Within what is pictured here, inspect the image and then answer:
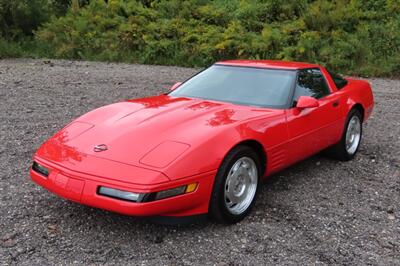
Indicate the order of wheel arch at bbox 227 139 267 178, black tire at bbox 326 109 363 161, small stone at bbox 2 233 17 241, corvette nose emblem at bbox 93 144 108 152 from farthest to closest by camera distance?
1. black tire at bbox 326 109 363 161
2. wheel arch at bbox 227 139 267 178
3. corvette nose emblem at bbox 93 144 108 152
4. small stone at bbox 2 233 17 241

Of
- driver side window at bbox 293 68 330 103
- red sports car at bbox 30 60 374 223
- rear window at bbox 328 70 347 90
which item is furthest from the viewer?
rear window at bbox 328 70 347 90

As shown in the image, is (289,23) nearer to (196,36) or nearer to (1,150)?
(196,36)

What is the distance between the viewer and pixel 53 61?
1395 cm

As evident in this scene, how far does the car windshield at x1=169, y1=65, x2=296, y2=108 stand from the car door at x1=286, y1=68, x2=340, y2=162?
142mm

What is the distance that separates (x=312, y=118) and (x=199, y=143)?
1602 mm

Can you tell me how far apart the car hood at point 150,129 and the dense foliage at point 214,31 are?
8778 mm

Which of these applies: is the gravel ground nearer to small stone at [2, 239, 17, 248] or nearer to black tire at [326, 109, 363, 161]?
small stone at [2, 239, 17, 248]

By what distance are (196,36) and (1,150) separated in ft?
31.1

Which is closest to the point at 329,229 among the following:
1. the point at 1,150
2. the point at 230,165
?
the point at 230,165

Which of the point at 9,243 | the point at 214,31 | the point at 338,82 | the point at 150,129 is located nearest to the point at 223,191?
the point at 150,129

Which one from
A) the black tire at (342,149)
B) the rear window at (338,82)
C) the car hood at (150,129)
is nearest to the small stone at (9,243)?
the car hood at (150,129)

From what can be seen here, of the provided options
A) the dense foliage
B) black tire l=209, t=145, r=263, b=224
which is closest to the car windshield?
black tire l=209, t=145, r=263, b=224

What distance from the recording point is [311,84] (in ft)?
16.8

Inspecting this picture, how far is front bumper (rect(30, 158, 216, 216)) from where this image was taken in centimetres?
328
